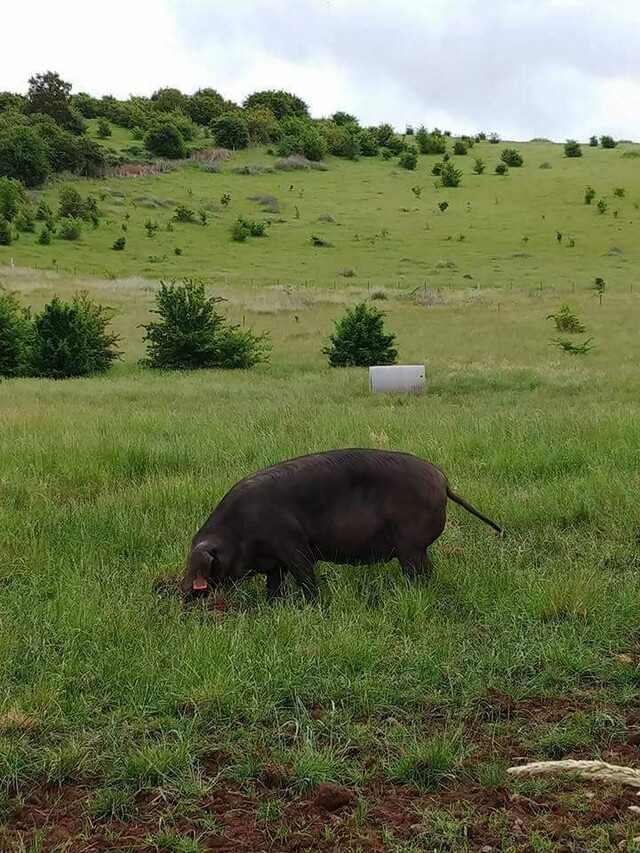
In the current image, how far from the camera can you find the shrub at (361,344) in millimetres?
19828

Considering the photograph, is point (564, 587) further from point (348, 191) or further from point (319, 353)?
point (348, 191)

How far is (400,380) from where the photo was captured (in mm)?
14344

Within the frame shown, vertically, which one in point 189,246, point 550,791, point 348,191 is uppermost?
point 348,191

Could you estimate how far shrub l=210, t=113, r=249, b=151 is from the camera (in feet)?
287

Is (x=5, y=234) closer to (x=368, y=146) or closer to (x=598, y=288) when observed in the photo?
(x=598, y=288)

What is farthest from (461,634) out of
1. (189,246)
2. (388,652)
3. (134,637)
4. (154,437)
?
(189,246)

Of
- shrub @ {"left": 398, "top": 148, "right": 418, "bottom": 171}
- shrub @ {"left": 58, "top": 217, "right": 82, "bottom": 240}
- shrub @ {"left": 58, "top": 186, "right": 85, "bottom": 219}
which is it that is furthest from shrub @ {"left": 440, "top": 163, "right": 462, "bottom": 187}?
shrub @ {"left": 58, "top": 217, "right": 82, "bottom": 240}

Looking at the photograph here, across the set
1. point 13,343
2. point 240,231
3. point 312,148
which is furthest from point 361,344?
point 312,148

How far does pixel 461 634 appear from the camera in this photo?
4.46m

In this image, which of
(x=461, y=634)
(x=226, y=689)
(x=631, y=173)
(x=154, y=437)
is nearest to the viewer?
(x=226, y=689)

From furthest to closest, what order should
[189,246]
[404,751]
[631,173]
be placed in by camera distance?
[631,173] → [189,246] → [404,751]

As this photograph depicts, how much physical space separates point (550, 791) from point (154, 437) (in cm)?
715

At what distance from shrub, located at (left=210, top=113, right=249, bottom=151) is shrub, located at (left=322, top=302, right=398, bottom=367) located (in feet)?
239

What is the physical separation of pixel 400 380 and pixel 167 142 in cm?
7453
